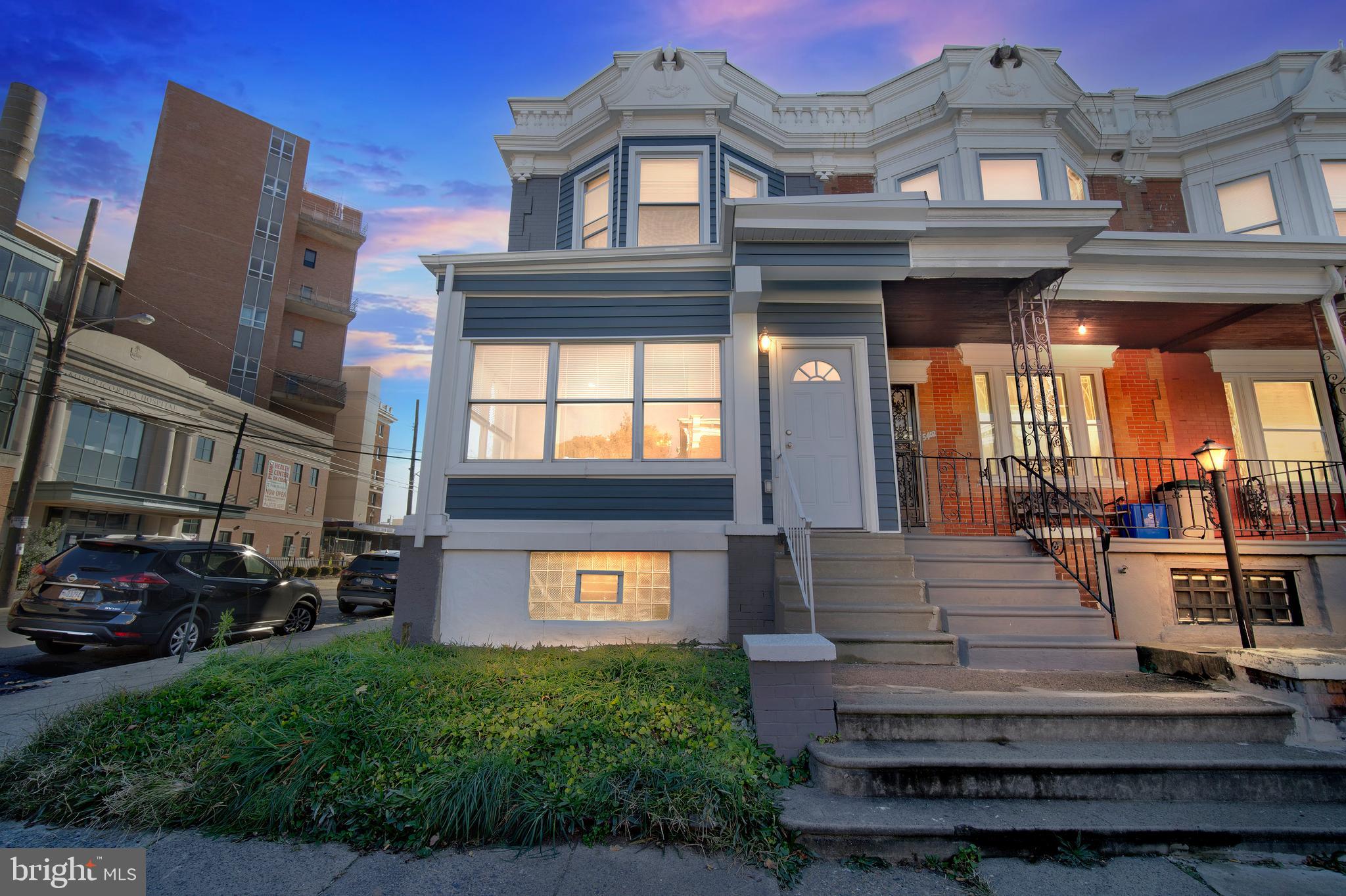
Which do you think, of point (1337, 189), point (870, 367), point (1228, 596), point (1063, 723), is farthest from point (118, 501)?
point (1337, 189)

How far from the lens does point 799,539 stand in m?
5.77

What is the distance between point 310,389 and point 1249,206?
3839 cm

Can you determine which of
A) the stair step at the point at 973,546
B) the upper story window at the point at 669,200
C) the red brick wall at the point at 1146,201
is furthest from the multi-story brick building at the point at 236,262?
the red brick wall at the point at 1146,201

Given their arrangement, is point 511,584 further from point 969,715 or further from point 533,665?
point 969,715

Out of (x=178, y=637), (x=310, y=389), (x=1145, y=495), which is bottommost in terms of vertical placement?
(x=178, y=637)

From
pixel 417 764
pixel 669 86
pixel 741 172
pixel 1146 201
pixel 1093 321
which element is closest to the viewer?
pixel 417 764

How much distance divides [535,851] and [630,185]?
27.6 feet

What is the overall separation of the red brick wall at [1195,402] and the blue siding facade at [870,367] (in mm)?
5084

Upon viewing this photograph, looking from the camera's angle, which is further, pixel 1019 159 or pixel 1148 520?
pixel 1019 159

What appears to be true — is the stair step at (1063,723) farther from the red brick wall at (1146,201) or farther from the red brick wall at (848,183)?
the red brick wall at (1146,201)

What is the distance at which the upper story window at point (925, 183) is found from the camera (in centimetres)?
935

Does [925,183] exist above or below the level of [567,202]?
above

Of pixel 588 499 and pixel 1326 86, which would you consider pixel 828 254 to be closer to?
pixel 588 499

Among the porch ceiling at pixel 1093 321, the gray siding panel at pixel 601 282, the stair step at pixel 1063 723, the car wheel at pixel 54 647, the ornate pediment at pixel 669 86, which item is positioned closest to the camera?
the stair step at pixel 1063 723
